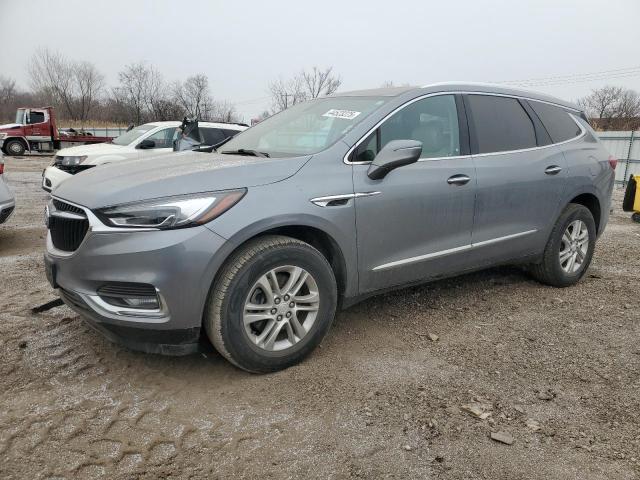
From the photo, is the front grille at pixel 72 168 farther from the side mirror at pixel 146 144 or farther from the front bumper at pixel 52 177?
the side mirror at pixel 146 144

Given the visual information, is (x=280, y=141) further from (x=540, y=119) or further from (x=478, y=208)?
(x=540, y=119)

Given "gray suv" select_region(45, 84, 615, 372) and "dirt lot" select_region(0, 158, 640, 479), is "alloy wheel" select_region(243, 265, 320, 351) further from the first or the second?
"dirt lot" select_region(0, 158, 640, 479)

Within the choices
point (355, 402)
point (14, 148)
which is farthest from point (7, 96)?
point (355, 402)

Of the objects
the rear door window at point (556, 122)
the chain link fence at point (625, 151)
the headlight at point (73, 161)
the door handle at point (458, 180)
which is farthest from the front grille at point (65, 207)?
the chain link fence at point (625, 151)

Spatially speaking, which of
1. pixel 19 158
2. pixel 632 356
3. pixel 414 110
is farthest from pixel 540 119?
pixel 19 158

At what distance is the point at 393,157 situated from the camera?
3230 mm

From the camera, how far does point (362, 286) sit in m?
3.41

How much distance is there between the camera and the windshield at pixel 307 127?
347 centimetres

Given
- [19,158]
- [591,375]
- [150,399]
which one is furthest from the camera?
[19,158]

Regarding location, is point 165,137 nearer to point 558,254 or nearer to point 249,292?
point 558,254

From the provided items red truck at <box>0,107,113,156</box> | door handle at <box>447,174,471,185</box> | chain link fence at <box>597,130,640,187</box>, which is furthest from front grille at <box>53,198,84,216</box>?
red truck at <box>0,107,113,156</box>

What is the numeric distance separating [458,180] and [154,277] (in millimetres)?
2218

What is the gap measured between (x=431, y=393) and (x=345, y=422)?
0.57 meters

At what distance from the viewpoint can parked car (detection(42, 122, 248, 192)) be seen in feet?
31.7
